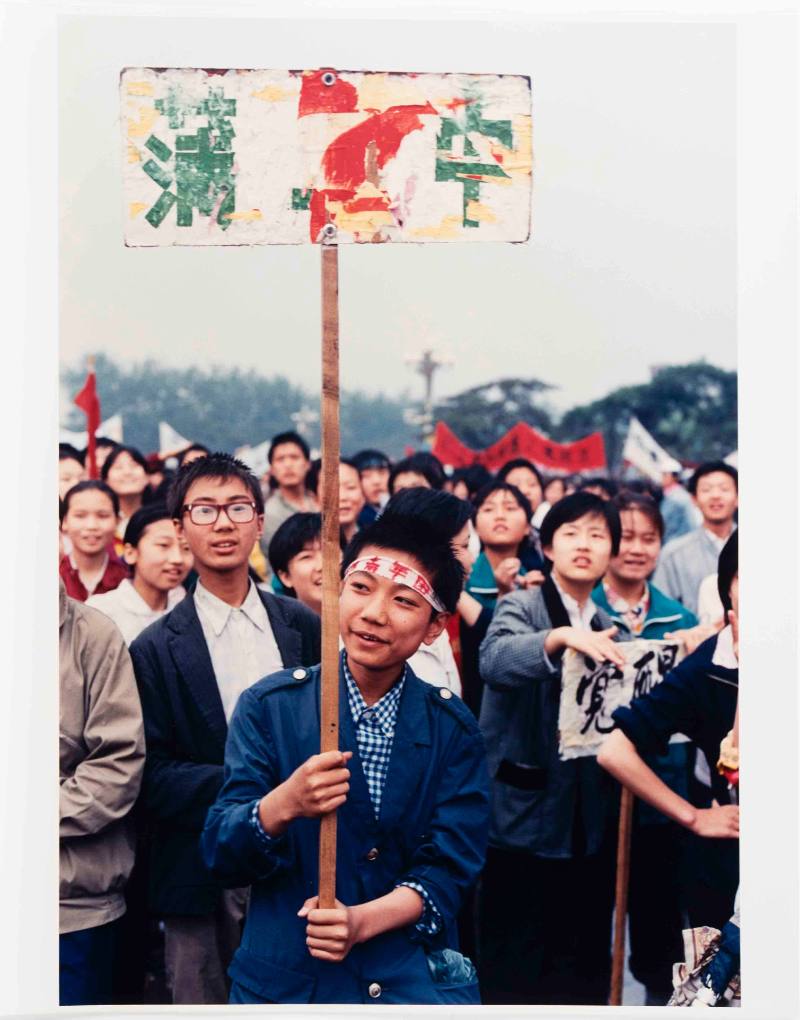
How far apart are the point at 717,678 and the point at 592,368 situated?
2.45m

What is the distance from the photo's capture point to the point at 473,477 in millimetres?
6855

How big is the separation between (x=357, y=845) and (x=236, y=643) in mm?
862

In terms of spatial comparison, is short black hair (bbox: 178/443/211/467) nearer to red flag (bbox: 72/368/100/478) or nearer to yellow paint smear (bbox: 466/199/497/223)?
red flag (bbox: 72/368/100/478)

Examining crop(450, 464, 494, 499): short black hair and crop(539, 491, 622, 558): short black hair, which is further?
crop(450, 464, 494, 499): short black hair

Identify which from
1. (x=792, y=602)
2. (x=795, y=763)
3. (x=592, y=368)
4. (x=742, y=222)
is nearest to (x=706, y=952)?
(x=795, y=763)

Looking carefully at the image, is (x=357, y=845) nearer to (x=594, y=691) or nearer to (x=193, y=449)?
(x=594, y=691)

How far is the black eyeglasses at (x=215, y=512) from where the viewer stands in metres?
4.53

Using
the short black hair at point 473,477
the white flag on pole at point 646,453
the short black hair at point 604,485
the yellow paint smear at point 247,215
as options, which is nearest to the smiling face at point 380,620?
the yellow paint smear at point 247,215

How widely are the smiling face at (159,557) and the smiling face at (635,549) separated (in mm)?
1650

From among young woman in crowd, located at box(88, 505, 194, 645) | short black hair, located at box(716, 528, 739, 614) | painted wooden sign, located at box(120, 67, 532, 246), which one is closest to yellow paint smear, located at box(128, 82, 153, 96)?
painted wooden sign, located at box(120, 67, 532, 246)

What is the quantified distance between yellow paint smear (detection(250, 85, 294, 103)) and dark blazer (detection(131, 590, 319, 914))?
5.29ft

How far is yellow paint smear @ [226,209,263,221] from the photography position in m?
4.05

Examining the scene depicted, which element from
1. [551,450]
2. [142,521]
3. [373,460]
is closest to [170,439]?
[373,460]

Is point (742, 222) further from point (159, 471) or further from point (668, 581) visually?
point (159, 471)
